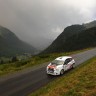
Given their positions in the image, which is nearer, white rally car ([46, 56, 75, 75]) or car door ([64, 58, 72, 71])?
white rally car ([46, 56, 75, 75])

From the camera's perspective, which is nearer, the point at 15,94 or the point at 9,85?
the point at 15,94

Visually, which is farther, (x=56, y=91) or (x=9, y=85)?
(x=9, y=85)

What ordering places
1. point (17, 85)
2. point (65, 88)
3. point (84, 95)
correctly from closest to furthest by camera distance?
point (84, 95), point (65, 88), point (17, 85)

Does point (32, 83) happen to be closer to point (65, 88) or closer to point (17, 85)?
point (17, 85)

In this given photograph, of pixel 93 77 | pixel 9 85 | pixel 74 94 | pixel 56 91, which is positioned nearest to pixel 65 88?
pixel 56 91

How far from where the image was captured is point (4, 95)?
890 inches

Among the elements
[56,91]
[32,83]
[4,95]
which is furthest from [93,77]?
[4,95]

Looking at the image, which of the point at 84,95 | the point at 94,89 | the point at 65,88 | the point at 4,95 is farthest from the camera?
the point at 4,95

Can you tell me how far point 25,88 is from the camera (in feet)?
82.6

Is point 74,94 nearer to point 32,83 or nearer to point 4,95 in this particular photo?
point 4,95

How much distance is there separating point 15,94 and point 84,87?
754 cm

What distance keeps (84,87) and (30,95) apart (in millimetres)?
5568

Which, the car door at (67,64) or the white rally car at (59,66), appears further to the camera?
the car door at (67,64)

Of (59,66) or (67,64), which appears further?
(67,64)
